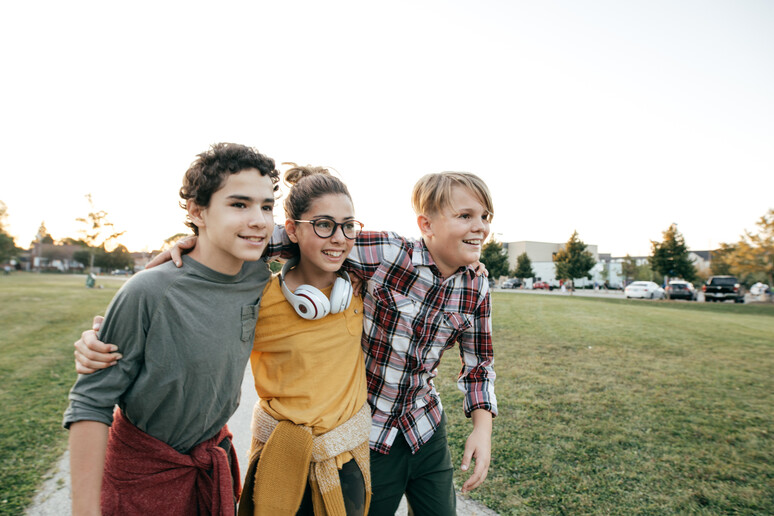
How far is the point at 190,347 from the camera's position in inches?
59.7

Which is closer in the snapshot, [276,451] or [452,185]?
[276,451]

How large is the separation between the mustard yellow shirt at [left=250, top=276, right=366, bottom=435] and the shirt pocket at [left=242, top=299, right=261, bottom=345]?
0.22 feet

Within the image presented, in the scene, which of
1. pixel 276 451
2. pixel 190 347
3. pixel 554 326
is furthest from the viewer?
pixel 554 326

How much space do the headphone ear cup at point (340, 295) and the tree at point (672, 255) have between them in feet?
136

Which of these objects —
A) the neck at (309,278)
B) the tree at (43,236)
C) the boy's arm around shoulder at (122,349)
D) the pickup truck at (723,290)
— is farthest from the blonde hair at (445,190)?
the tree at (43,236)

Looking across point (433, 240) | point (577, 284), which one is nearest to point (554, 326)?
point (433, 240)

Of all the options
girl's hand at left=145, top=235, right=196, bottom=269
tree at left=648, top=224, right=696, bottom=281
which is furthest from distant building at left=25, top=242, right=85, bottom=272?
girl's hand at left=145, top=235, right=196, bottom=269

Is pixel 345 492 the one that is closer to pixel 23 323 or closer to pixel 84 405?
pixel 84 405

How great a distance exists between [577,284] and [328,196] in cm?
7473

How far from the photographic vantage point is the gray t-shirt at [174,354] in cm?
141

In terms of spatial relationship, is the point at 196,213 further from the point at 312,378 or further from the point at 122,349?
the point at 312,378

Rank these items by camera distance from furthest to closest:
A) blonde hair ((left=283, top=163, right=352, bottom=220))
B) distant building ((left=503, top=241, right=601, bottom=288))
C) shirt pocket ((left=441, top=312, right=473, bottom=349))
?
distant building ((left=503, top=241, right=601, bottom=288))
shirt pocket ((left=441, top=312, right=473, bottom=349))
blonde hair ((left=283, top=163, right=352, bottom=220))

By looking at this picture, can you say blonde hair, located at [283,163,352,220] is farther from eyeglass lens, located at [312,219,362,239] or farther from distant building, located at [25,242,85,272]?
distant building, located at [25,242,85,272]

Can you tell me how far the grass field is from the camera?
347 centimetres
